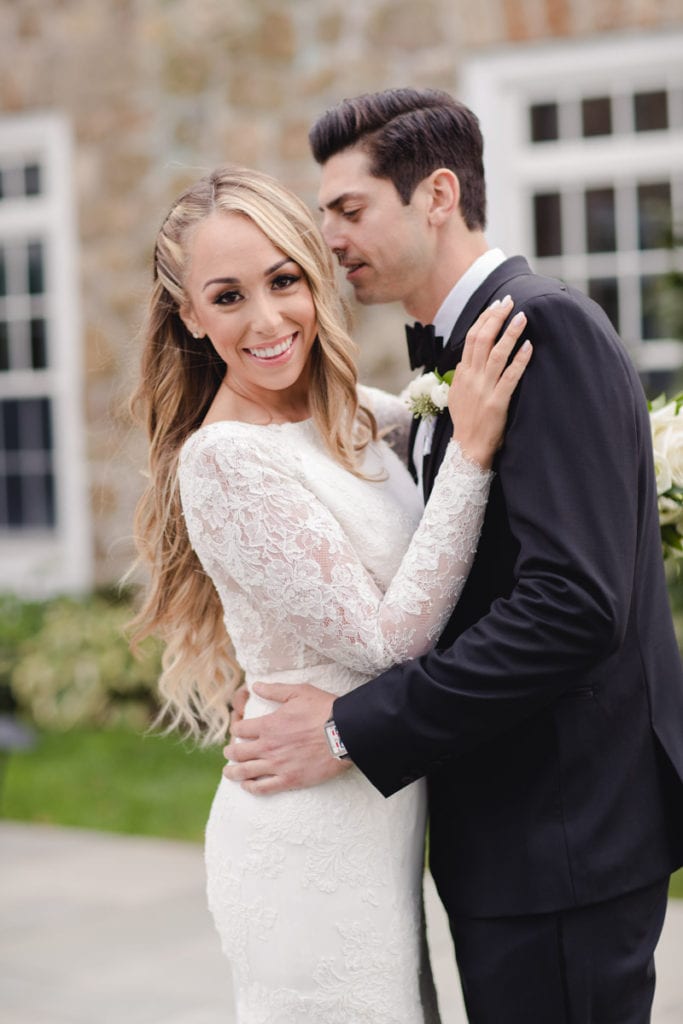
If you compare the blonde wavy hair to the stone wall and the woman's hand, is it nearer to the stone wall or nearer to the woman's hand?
the woman's hand

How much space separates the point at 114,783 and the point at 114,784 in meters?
0.01

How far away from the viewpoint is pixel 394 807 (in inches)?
101

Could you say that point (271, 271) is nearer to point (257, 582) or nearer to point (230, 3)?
point (257, 582)

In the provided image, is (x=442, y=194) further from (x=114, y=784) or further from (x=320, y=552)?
(x=114, y=784)

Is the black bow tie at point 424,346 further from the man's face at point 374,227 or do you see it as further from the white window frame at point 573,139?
the white window frame at point 573,139

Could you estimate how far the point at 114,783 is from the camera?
23.3 feet

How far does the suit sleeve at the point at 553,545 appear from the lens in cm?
218

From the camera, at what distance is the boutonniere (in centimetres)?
248

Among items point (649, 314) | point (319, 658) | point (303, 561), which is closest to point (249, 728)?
point (319, 658)

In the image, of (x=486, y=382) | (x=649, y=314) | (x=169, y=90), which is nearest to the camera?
(x=486, y=382)

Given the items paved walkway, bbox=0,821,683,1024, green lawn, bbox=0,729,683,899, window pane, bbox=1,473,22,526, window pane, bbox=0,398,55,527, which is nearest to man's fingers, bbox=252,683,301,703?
paved walkway, bbox=0,821,683,1024

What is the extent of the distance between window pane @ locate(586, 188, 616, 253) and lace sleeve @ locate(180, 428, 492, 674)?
18.3 ft

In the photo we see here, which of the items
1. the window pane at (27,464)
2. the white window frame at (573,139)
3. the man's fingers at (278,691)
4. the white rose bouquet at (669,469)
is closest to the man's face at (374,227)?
the white rose bouquet at (669,469)

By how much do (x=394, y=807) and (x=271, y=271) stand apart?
97cm
